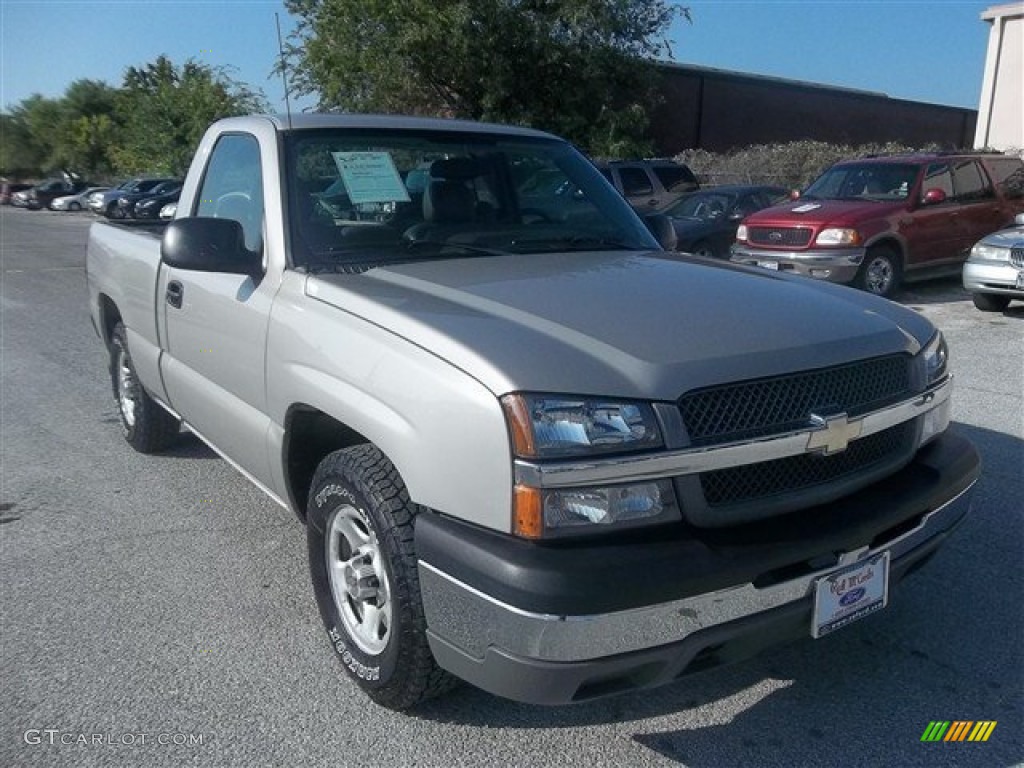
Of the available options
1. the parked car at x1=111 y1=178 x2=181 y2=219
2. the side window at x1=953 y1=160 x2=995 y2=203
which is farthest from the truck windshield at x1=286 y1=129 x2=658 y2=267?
the parked car at x1=111 y1=178 x2=181 y2=219

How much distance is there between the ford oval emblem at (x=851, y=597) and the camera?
103 inches

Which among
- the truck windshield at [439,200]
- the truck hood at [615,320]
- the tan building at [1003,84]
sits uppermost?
the tan building at [1003,84]

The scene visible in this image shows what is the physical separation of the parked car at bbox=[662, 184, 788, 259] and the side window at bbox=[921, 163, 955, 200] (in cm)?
282

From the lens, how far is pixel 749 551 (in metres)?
2.38

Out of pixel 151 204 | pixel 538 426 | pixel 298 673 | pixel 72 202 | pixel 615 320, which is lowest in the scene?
pixel 72 202

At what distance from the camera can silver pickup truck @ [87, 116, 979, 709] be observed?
2289mm

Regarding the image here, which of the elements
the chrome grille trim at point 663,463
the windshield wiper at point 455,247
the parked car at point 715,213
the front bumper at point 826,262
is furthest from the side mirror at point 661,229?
the parked car at point 715,213

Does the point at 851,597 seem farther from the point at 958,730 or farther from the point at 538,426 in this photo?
the point at 538,426

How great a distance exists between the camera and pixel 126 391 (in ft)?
18.6

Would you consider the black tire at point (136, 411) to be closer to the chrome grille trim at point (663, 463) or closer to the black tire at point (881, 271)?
the chrome grille trim at point (663, 463)

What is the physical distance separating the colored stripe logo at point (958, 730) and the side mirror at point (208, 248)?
9.08ft

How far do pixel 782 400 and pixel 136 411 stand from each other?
13.9 ft

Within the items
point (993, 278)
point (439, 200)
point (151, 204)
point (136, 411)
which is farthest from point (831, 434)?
point (151, 204)

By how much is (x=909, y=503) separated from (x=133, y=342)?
405 centimetres
